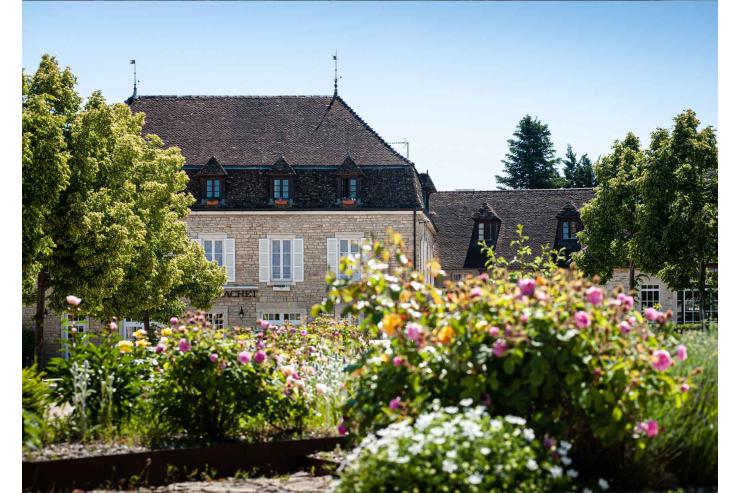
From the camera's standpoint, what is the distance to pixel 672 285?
3238 centimetres

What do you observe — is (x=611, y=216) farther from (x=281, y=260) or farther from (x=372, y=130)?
(x=281, y=260)

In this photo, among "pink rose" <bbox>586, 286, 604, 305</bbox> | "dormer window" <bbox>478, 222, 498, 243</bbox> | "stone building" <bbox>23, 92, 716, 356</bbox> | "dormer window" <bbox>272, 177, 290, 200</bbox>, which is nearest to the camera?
"pink rose" <bbox>586, 286, 604, 305</bbox>

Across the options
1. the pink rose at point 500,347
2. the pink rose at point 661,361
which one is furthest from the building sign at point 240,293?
the pink rose at point 661,361

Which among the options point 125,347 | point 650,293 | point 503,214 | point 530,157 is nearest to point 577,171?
point 530,157

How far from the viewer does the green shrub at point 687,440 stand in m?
7.14

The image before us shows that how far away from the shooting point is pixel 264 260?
39000 mm

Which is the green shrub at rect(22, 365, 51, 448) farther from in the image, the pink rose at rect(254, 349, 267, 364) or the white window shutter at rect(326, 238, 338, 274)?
the white window shutter at rect(326, 238, 338, 274)

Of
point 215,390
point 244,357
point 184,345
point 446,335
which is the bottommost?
point 215,390

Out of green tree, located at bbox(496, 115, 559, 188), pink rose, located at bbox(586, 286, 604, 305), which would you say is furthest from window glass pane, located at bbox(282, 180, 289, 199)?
pink rose, located at bbox(586, 286, 604, 305)

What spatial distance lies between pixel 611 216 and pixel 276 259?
12604mm

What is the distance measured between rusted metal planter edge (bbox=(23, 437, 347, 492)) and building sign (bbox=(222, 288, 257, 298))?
29902 mm

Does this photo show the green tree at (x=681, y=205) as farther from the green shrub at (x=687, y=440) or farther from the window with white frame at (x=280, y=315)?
the green shrub at (x=687, y=440)

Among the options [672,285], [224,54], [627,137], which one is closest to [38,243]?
[224,54]

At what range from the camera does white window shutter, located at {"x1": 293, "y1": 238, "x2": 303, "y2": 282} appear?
128 feet
